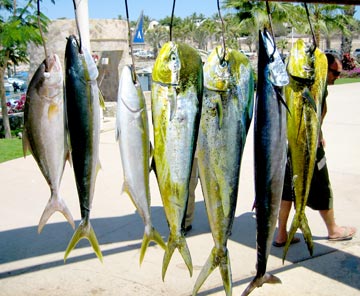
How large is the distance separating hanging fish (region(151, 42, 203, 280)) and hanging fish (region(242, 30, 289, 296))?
29 cm

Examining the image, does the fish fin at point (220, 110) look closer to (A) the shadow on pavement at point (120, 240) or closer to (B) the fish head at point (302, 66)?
(B) the fish head at point (302, 66)

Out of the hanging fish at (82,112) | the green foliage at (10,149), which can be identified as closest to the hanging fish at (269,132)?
the hanging fish at (82,112)

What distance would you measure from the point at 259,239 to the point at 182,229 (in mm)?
376

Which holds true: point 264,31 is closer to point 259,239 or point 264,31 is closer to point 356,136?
point 259,239

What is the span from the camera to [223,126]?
2.16 m

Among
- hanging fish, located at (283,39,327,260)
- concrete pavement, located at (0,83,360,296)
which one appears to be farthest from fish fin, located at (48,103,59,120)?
concrete pavement, located at (0,83,360,296)

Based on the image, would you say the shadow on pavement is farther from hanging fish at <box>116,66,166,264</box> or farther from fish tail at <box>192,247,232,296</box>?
hanging fish at <box>116,66,166,264</box>

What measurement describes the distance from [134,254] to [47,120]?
290 cm

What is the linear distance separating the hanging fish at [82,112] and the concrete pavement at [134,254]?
96 centimetres

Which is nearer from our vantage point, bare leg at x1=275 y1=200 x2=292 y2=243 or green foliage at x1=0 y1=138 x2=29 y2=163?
bare leg at x1=275 y1=200 x2=292 y2=243

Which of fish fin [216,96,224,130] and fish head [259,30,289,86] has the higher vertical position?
fish head [259,30,289,86]

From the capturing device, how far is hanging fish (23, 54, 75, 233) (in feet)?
7.13

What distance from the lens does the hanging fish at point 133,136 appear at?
2.19m

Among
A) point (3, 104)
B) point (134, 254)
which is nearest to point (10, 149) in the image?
point (3, 104)
